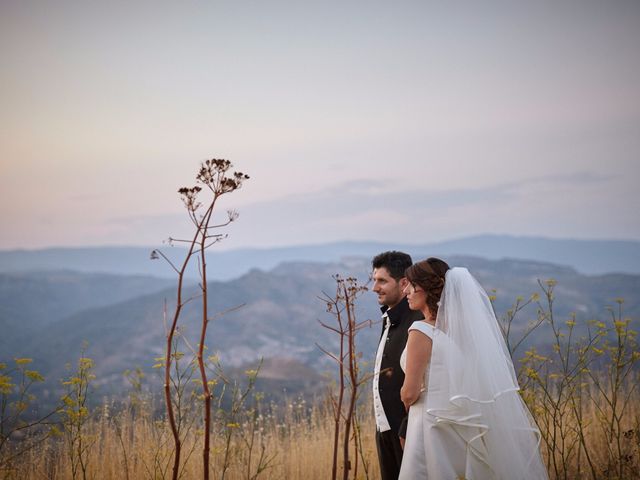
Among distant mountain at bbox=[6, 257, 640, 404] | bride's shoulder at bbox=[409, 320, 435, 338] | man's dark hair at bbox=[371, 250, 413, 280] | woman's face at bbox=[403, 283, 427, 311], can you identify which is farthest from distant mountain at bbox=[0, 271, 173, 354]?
bride's shoulder at bbox=[409, 320, 435, 338]

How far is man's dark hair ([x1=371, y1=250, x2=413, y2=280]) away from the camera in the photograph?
4.18 meters

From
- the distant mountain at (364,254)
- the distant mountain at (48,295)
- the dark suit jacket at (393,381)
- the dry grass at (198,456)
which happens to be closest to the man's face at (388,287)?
the dark suit jacket at (393,381)

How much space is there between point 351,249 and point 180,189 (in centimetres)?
15714

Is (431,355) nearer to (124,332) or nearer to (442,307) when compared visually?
(442,307)

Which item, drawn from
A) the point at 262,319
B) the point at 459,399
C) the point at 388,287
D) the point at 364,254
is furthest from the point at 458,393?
the point at 364,254

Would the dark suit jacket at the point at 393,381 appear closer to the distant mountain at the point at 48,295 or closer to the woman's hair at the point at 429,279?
the woman's hair at the point at 429,279

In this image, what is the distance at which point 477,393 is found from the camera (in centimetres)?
349

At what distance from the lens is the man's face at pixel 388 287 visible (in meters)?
4.16

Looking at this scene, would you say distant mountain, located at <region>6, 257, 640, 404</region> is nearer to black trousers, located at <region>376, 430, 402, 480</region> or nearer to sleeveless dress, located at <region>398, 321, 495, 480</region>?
black trousers, located at <region>376, 430, 402, 480</region>

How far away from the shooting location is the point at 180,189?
2.62m

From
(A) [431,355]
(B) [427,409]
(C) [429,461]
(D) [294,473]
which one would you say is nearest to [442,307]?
(A) [431,355]

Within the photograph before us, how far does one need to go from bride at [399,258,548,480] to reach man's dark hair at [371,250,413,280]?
519 millimetres

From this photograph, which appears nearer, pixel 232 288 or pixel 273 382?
pixel 273 382

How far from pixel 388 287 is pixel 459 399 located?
97 centimetres
